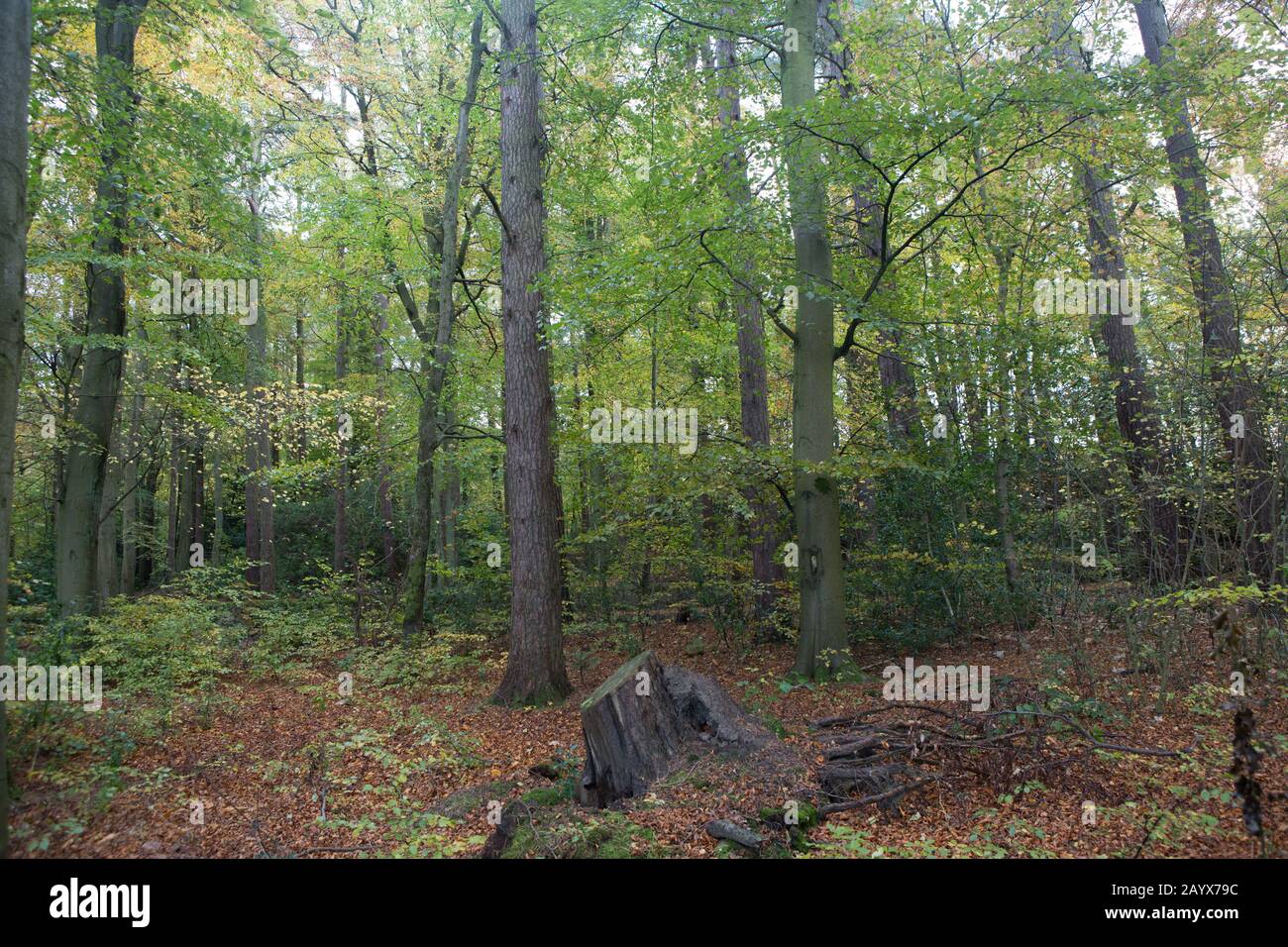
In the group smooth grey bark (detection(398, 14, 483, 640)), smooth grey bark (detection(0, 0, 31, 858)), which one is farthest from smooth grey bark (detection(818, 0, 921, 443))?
smooth grey bark (detection(0, 0, 31, 858))

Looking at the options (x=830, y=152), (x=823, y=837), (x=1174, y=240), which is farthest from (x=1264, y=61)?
(x=823, y=837)

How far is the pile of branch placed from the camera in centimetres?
438

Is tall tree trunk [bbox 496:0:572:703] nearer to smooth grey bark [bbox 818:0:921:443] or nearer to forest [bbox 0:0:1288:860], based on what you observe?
forest [bbox 0:0:1288:860]

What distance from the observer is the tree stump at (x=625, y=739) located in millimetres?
A: 4684

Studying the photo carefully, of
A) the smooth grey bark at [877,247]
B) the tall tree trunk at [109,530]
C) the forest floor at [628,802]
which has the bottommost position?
the forest floor at [628,802]

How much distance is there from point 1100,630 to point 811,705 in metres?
3.56

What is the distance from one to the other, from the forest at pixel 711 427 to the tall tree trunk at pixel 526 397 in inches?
2.3

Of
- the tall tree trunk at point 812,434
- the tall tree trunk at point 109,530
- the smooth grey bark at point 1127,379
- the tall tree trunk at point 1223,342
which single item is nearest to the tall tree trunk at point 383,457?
the tall tree trunk at point 109,530

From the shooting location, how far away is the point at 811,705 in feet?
22.2

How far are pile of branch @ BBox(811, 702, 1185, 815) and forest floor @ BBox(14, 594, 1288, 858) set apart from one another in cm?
8

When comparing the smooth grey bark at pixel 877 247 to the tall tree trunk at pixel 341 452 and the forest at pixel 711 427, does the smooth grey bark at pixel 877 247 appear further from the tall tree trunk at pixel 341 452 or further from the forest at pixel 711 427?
the tall tree trunk at pixel 341 452

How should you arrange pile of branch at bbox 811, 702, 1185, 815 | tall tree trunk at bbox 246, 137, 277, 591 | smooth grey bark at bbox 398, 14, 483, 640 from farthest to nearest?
1. tall tree trunk at bbox 246, 137, 277, 591
2. smooth grey bark at bbox 398, 14, 483, 640
3. pile of branch at bbox 811, 702, 1185, 815

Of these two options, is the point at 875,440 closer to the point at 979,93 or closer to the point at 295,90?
the point at 979,93

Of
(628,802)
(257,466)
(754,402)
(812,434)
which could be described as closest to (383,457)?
(257,466)
